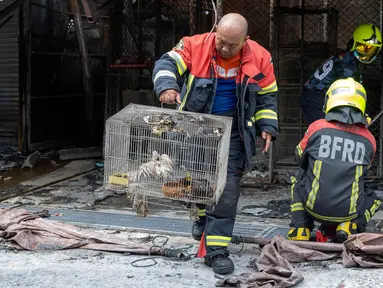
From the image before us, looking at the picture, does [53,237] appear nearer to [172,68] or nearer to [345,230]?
[172,68]

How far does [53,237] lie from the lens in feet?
17.0

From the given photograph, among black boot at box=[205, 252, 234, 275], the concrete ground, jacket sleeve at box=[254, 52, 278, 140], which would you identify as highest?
jacket sleeve at box=[254, 52, 278, 140]

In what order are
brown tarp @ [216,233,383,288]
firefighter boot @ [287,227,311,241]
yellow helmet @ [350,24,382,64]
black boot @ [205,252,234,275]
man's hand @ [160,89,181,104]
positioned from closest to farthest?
brown tarp @ [216,233,383,288] < man's hand @ [160,89,181,104] < black boot @ [205,252,234,275] < firefighter boot @ [287,227,311,241] < yellow helmet @ [350,24,382,64]

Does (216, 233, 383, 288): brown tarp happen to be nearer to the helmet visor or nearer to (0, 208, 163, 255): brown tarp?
(0, 208, 163, 255): brown tarp

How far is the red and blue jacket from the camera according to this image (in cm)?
444

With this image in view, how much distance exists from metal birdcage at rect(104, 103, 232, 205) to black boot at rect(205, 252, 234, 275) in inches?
21.2

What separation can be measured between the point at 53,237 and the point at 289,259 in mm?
2129

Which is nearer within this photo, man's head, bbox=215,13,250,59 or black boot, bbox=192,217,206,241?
man's head, bbox=215,13,250,59

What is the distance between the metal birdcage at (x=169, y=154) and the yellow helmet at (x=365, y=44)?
295 cm

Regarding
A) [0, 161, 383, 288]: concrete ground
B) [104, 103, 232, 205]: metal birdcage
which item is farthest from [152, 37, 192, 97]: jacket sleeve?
[0, 161, 383, 288]: concrete ground

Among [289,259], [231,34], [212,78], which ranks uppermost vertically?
[231,34]

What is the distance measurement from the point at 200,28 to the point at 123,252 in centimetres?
472

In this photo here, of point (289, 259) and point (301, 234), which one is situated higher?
point (301, 234)

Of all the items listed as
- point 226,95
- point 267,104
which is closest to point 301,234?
point 267,104
